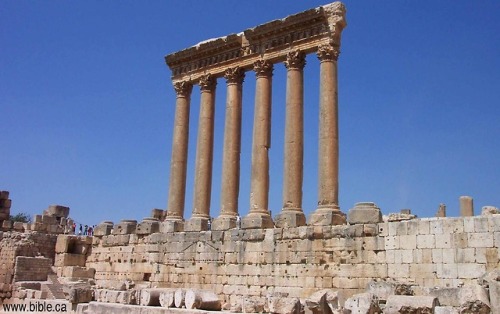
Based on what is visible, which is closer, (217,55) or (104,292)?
(104,292)

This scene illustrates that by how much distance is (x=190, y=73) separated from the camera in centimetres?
2603

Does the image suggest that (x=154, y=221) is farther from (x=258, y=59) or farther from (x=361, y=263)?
(x=361, y=263)

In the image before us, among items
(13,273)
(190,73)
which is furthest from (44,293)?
(190,73)

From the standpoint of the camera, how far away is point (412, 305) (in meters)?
12.3

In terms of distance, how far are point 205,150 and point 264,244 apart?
6.05 metres

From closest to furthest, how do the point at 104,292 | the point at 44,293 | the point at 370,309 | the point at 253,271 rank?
the point at 370,309, the point at 104,292, the point at 253,271, the point at 44,293

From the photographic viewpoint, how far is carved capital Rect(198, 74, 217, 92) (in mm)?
25250

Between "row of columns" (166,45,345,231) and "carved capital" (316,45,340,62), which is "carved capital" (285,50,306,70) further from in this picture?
"carved capital" (316,45,340,62)

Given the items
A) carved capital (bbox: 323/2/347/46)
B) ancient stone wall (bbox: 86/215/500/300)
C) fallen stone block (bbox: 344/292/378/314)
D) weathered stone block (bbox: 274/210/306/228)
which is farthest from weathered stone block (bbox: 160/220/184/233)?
fallen stone block (bbox: 344/292/378/314)

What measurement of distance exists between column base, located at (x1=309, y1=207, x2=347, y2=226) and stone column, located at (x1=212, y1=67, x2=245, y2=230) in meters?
4.17

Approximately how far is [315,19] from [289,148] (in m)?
5.30

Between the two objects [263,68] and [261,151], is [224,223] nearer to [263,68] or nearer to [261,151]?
[261,151]

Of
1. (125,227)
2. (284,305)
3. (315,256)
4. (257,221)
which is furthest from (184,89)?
(284,305)

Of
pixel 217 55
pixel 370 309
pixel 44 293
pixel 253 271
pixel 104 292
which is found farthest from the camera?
pixel 217 55
